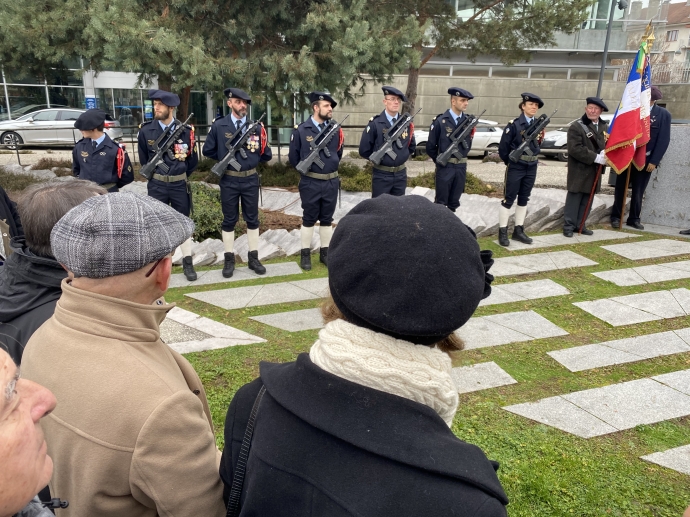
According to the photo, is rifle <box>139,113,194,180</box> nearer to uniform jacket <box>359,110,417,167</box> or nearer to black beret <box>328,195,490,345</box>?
uniform jacket <box>359,110,417,167</box>

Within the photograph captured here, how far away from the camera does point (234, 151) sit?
6.07 m

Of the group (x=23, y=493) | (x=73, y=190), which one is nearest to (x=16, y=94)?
(x=73, y=190)

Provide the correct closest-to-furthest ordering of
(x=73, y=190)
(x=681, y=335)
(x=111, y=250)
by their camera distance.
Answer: (x=111, y=250) < (x=73, y=190) < (x=681, y=335)

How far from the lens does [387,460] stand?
3.24 feet

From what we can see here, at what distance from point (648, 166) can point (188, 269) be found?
6560 mm

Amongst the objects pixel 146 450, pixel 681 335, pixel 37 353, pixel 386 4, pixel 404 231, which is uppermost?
pixel 386 4

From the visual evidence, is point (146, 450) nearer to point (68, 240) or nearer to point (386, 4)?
point (68, 240)

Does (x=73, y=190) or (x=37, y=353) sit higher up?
(x=73, y=190)

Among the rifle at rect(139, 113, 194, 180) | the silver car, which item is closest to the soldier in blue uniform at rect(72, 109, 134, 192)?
the rifle at rect(139, 113, 194, 180)

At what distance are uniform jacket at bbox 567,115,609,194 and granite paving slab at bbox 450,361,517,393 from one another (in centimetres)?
447

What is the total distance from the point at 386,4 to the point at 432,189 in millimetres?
4640

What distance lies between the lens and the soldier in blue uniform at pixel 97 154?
20.5 ft

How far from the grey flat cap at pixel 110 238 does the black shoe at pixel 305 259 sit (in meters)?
4.91

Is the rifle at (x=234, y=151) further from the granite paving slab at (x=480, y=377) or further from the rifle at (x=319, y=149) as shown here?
the granite paving slab at (x=480, y=377)
